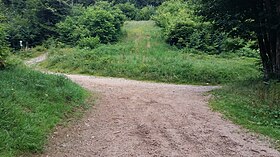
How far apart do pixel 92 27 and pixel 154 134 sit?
2497 cm

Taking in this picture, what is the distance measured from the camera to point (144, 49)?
28.0 metres

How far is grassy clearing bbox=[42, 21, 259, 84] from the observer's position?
20.8m

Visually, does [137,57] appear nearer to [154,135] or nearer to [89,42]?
[89,42]

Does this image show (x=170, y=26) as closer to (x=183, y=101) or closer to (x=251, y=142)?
(x=183, y=101)

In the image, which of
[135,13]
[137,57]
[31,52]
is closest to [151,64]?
[137,57]

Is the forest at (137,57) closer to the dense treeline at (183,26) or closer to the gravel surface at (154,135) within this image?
the dense treeline at (183,26)

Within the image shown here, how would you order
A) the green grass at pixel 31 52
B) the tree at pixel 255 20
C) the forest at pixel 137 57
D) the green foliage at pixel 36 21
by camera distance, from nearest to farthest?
1. the forest at pixel 137 57
2. the tree at pixel 255 20
3. the green grass at pixel 31 52
4. the green foliage at pixel 36 21

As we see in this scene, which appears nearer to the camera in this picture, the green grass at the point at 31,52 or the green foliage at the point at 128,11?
the green grass at the point at 31,52

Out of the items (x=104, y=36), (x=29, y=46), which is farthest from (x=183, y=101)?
(x=29, y=46)

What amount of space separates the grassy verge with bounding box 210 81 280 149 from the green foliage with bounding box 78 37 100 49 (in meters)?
17.4

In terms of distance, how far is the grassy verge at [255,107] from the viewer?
341 inches

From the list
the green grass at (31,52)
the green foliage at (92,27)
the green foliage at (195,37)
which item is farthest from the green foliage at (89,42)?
the green foliage at (195,37)

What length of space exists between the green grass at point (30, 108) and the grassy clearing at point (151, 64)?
9466 millimetres

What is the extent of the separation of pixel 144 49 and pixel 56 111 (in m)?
19.4
